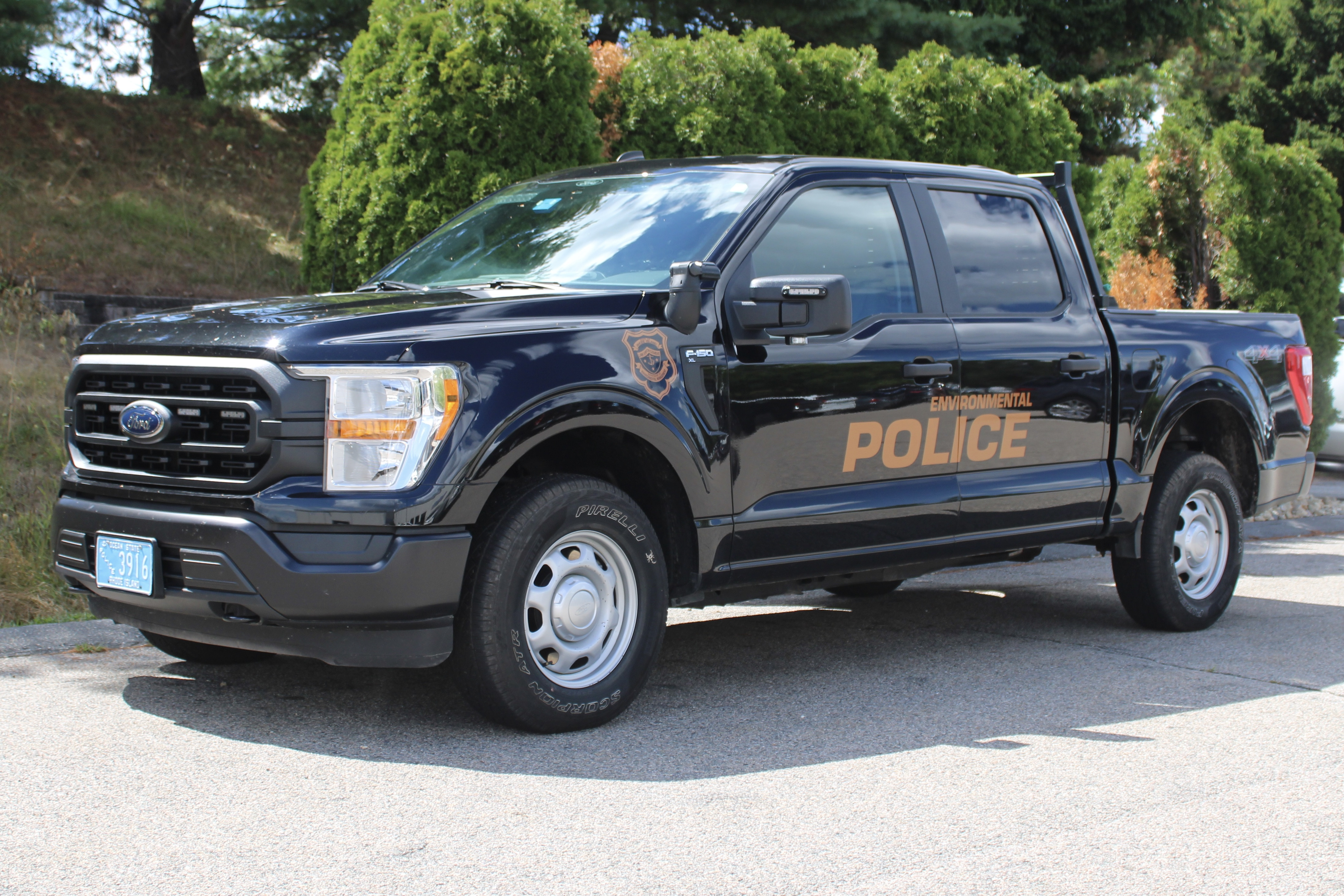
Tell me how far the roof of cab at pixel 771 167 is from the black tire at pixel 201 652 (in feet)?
7.77

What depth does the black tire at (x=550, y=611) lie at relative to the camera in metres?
4.39

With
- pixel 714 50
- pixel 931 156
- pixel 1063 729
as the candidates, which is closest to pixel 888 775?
pixel 1063 729

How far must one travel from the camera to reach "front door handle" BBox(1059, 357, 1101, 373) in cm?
612

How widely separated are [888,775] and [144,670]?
2.90 meters

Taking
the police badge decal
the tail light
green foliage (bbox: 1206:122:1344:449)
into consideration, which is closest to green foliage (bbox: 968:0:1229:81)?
green foliage (bbox: 1206:122:1344:449)

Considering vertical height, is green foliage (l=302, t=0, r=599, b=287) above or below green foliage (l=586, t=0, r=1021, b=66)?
below

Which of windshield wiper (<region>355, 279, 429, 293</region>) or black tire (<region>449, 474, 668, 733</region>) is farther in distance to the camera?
windshield wiper (<region>355, 279, 429, 293</region>)

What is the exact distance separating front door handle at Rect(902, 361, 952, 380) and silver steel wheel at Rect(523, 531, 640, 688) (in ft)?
4.87

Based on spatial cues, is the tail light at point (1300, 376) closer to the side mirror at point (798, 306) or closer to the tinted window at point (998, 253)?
the tinted window at point (998, 253)

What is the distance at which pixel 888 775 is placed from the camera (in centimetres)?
433

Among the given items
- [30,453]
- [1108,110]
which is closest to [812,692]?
[30,453]

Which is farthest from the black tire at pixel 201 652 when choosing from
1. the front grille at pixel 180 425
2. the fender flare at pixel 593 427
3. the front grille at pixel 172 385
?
→ the fender flare at pixel 593 427

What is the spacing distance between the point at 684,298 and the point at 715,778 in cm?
162

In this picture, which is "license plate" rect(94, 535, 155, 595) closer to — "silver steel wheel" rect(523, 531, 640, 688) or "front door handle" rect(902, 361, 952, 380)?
"silver steel wheel" rect(523, 531, 640, 688)
